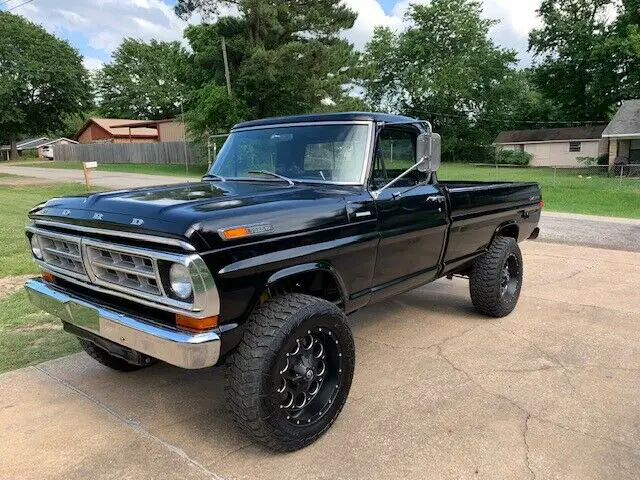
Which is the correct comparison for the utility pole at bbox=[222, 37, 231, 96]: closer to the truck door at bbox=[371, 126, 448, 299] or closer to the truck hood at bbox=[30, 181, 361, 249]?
the truck door at bbox=[371, 126, 448, 299]

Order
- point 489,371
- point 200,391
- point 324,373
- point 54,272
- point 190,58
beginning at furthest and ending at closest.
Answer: point 190,58 < point 489,371 < point 200,391 < point 54,272 < point 324,373

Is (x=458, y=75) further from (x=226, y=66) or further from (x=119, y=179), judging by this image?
(x=119, y=179)

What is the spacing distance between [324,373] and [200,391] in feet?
3.45

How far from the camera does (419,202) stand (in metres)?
4.17

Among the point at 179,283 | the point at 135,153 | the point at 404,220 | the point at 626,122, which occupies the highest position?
the point at 626,122

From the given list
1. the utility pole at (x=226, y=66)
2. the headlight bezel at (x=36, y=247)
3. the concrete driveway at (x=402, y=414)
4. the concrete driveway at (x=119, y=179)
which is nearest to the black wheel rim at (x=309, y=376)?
the concrete driveway at (x=402, y=414)

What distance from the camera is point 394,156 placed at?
4281mm

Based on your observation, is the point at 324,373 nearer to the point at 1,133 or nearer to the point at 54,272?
the point at 54,272

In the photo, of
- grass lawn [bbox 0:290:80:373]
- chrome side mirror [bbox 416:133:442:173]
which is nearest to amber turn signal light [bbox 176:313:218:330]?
chrome side mirror [bbox 416:133:442:173]

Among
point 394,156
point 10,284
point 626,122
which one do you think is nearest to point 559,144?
point 626,122

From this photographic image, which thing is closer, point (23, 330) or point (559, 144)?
point (23, 330)

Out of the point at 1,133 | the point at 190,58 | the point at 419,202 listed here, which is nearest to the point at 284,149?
the point at 419,202

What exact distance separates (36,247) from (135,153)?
44350 mm

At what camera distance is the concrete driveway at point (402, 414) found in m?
2.92
